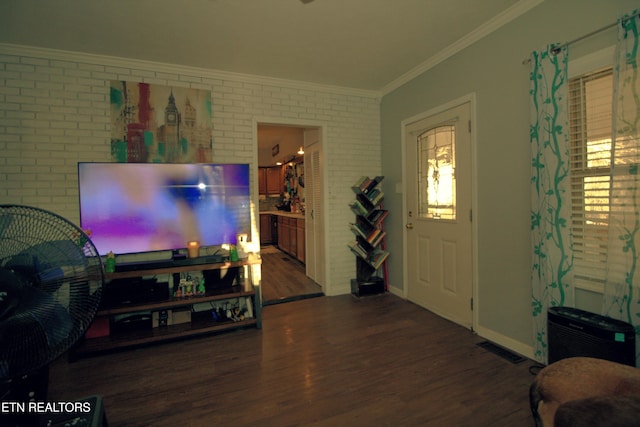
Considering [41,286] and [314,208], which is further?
[314,208]

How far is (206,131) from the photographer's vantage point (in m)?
3.42

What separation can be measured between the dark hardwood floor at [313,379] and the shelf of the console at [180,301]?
0.36m

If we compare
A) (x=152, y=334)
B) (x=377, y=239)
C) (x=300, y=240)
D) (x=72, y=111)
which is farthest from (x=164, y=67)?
(x=300, y=240)

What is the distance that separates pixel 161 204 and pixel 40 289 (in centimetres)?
220

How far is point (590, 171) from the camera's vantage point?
2051 mm

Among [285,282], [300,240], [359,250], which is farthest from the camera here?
[300,240]

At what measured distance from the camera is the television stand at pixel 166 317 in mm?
2703

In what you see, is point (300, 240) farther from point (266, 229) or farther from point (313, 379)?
point (313, 379)

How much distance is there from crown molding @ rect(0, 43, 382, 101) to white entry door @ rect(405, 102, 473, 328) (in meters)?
1.14

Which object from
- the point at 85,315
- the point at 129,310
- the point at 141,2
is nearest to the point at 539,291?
the point at 85,315

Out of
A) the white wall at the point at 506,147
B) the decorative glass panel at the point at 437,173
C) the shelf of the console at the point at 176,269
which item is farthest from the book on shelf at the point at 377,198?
the shelf of the console at the point at 176,269

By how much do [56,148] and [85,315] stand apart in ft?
9.25

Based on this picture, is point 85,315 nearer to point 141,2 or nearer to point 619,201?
point 141,2

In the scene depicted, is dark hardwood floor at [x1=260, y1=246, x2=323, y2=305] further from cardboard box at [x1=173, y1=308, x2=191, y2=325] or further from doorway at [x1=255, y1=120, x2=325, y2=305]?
cardboard box at [x1=173, y1=308, x2=191, y2=325]
